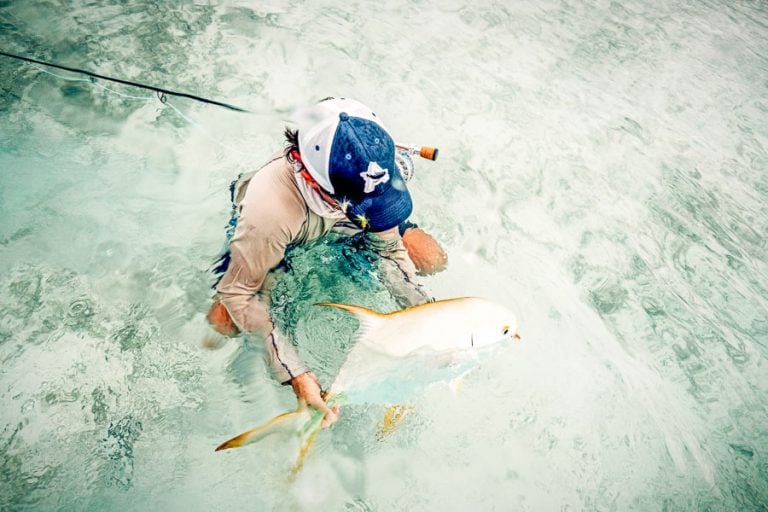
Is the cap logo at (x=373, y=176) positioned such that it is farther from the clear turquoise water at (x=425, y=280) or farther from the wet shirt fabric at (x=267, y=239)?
the clear turquoise water at (x=425, y=280)

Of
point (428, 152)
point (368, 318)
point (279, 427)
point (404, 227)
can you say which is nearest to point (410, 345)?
point (368, 318)

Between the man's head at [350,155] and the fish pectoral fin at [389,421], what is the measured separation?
1125 mm

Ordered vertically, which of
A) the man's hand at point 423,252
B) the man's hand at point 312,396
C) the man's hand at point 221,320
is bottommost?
the man's hand at point 221,320

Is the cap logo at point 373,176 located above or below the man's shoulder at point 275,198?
above

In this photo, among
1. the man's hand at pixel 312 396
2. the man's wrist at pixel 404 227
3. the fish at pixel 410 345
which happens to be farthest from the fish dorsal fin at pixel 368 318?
the man's wrist at pixel 404 227

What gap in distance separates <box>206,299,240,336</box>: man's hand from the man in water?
0.32 metres

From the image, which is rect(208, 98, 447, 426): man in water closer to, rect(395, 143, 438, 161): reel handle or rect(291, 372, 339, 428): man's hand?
rect(291, 372, 339, 428): man's hand

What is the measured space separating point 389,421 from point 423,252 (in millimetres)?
1080

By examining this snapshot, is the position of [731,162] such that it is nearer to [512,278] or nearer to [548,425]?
[512,278]

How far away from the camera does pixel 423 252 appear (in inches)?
96.6

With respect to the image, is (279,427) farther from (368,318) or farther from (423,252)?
(423,252)

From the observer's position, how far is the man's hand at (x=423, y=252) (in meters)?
2.45

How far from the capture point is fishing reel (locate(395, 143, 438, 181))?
67.2 inches

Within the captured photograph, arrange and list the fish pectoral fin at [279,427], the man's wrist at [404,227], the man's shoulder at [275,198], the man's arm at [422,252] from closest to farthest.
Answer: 1. the fish pectoral fin at [279,427]
2. the man's shoulder at [275,198]
3. the man's wrist at [404,227]
4. the man's arm at [422,252]
